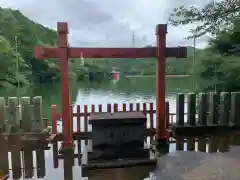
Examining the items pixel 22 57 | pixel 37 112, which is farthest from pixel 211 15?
pixel 22 57

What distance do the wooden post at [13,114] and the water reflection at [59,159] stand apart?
344 millimetres

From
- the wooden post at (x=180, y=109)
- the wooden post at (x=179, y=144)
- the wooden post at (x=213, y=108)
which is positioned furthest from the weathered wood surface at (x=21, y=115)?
the wooden post at (x=213, y=108)

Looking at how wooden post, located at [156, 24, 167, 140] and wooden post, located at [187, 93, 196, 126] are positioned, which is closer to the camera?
wooden post, located at [156, 24, 167, 140]

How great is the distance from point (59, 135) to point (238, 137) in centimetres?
532

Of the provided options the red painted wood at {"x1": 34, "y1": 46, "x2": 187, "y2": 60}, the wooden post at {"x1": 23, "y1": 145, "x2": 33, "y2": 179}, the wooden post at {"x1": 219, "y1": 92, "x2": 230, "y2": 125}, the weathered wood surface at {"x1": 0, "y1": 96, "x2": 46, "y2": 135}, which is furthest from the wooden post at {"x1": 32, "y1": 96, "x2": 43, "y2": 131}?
the wooden post at {"x1": 219, "y1": 92, "x2": 230, "y2": 125}

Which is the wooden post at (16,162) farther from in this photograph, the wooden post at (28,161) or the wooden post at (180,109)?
the wooden post at (180,109)

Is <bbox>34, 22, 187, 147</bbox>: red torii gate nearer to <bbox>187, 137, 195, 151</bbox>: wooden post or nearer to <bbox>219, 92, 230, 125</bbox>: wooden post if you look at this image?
<bbox>187, 137, 195, 151</bbox>: wooden post

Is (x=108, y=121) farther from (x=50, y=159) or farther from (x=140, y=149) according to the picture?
(x=50, y=159)

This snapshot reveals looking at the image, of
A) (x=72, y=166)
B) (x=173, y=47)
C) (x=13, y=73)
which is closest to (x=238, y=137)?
(x=173, y=47)

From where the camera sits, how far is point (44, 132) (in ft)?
24.0

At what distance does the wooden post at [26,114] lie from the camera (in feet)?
23.6

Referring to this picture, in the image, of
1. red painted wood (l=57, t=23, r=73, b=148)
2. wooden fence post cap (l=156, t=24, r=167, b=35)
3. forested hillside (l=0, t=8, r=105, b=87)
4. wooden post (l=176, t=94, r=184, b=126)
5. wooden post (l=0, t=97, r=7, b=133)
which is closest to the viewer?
red painted wood (l=57, t=23, r=73, b=148)

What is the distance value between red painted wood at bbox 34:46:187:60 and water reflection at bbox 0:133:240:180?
2.35 meters

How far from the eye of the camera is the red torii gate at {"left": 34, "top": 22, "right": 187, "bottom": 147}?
260 inches
